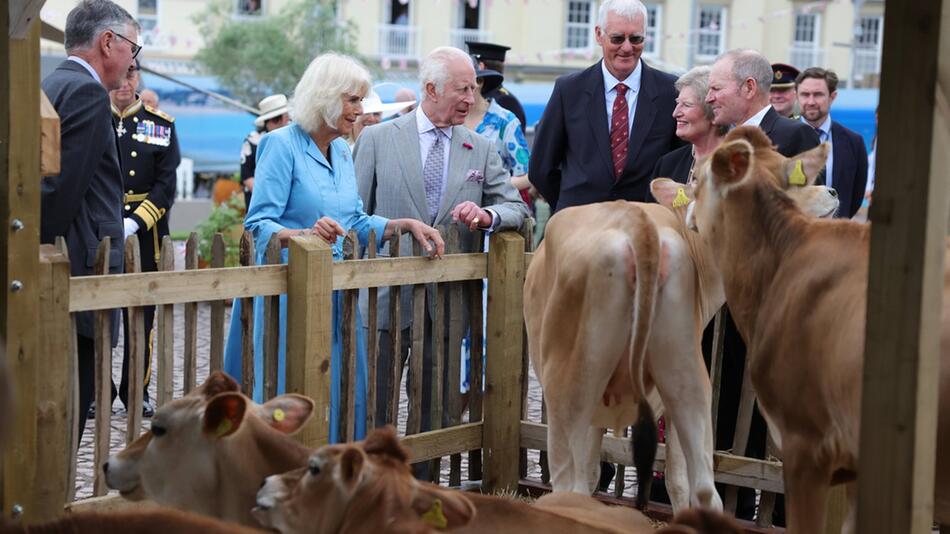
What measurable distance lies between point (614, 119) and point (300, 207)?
1829 mm

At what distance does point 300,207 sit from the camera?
20.5 ft

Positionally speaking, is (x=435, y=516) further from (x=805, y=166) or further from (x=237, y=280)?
(x=237, y=280)

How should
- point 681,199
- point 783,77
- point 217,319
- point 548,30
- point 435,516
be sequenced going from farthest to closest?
point 548,30 → point 783,77 → point 217,319 → point 681,199 → point 435,516

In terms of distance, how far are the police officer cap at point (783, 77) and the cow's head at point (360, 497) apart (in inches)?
266

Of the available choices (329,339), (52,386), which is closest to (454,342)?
(329,339)

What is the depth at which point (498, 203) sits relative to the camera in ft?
23.0

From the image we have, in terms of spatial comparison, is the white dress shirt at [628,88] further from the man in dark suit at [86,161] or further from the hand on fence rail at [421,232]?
the man in dark suit at [86,161]

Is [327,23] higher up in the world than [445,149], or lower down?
higher up

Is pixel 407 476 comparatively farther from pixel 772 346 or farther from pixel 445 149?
pixel 445 149

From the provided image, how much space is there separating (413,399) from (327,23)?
33701mm

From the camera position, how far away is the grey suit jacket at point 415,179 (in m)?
6.85

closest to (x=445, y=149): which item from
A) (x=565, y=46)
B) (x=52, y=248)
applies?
(x=52, y=248)

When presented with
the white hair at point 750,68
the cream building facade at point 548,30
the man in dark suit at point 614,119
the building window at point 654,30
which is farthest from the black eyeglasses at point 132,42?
the building window at point 654,30

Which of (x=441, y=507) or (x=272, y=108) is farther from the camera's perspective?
(x=272, y=108)
